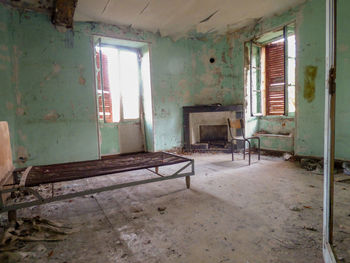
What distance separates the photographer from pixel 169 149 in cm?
525

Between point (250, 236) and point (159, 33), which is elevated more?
point (159, 33)

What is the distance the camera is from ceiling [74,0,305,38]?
369cm

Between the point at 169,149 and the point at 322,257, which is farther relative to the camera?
the point at 169,149

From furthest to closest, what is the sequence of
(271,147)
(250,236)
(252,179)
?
(271,147)
(252,179)
(250,236)

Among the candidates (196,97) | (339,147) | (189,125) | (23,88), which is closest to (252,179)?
(339,147)

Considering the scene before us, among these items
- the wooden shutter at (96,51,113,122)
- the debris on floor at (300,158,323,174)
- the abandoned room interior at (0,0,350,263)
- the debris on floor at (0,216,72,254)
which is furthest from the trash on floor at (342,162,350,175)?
the wooden shutter at (96,51,113,122)

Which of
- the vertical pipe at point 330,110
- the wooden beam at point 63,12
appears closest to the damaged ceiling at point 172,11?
the wooden beam at point 63,12

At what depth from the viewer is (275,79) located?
5172mm

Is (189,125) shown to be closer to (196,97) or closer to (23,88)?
(196,97)

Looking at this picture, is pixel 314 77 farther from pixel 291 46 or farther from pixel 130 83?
pixel 130 83

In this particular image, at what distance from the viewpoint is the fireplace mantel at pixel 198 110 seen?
4.96 meters

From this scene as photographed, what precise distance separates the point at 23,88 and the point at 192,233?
367 centimetres

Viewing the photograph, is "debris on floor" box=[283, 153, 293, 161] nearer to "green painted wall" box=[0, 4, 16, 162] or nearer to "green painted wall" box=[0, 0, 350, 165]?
"green painted wall" box=[0, 0, 350, 165]

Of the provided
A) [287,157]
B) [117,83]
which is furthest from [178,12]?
[287,157]
